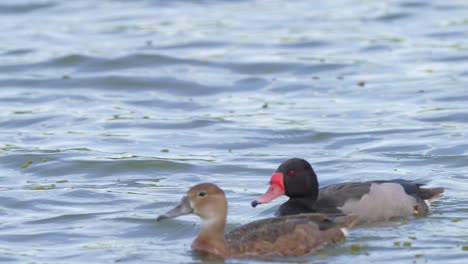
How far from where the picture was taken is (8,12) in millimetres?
30953

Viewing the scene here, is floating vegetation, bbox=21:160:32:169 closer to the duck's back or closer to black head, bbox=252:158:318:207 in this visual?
black head, bbox=252:158:318:207

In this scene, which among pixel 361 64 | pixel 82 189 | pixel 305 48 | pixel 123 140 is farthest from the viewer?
pixel 305 48

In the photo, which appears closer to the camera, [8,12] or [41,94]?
[41,94]

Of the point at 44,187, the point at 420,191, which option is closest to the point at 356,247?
the point at 420,191

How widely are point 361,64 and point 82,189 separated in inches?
392

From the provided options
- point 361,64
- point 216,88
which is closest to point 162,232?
point 216,88

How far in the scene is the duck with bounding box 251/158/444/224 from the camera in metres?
13.4

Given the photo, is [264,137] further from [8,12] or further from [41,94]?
[8,12]

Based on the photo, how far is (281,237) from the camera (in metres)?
11.8

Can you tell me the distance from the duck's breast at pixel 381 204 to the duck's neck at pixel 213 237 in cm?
198

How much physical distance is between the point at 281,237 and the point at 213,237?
2.06ft

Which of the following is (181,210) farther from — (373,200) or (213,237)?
(373,200)

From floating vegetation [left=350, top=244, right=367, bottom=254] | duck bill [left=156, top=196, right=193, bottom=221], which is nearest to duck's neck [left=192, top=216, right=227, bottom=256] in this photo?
duck bill [left=156, top=196, right=193, bottom=221]

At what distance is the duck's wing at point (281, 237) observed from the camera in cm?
1178
